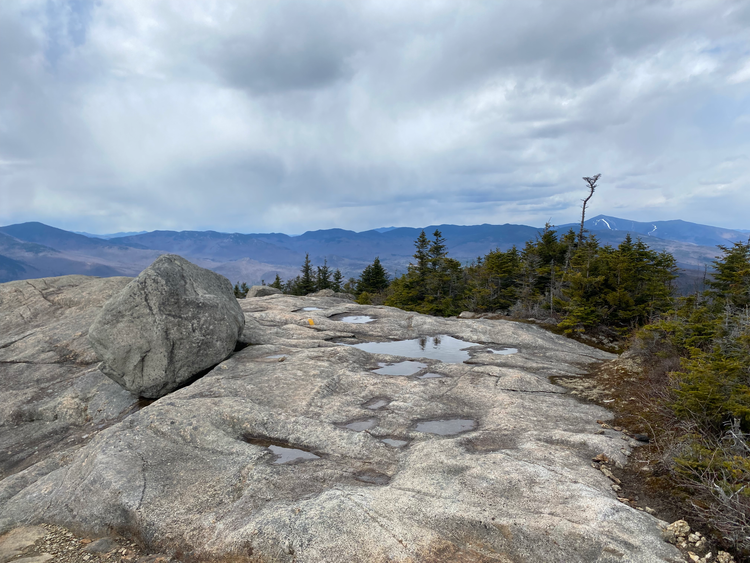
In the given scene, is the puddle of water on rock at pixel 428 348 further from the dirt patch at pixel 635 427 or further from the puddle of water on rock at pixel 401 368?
the dirt patch at pixel 635 427

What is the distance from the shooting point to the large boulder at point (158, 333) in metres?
13.7

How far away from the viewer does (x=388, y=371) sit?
14836 mm

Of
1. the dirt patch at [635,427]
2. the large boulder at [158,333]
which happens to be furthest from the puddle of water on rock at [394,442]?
→ the large boulder at [158,333]

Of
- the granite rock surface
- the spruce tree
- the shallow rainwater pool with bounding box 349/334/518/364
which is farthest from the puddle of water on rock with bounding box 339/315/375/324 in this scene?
the spruce tree

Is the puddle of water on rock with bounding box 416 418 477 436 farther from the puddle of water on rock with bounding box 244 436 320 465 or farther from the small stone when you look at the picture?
the small stone

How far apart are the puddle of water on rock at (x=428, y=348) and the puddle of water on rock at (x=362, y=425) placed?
21.2 feet

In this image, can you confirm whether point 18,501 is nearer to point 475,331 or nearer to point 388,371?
point 388,371

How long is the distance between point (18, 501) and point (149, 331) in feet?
20.6

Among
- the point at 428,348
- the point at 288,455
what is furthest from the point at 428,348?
the point at 288,455

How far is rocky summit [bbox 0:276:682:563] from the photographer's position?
245 inches

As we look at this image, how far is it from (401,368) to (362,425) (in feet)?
16.4

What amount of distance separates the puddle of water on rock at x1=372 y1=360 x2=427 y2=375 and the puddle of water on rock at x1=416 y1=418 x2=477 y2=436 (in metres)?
3.93

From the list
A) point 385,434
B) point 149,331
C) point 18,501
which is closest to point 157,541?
point 18,501

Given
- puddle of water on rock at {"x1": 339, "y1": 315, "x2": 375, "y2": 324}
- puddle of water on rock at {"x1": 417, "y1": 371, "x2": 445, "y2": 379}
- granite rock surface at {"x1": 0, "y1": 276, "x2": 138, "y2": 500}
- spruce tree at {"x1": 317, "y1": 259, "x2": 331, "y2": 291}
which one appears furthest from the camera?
spruce tree at {"x1": 317, "y1": 259, "x2": 331, "y2": 291}
